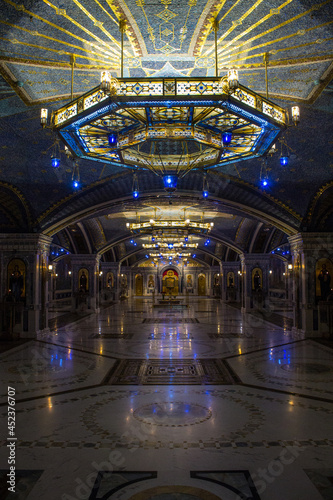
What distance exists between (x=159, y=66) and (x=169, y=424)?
534cm

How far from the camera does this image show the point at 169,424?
5.17m

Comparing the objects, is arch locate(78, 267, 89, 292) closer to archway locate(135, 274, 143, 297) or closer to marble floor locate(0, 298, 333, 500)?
marble floor locate(0, 298, 333, 500)

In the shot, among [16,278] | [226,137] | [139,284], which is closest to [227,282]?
[139,284]

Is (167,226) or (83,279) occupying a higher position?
(167,226)

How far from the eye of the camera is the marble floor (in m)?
3.66

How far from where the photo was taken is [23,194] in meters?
11.9

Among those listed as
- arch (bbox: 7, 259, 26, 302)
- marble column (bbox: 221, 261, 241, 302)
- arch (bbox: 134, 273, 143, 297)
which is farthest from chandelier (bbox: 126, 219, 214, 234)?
arch (bbox: 134, 273, 143, 297)

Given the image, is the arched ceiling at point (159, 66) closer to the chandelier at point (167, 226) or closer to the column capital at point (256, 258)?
the chandelier at point (167, 226)

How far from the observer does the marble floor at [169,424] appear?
366 cm

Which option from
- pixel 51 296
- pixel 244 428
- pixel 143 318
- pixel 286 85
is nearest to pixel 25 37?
pixel 286 85

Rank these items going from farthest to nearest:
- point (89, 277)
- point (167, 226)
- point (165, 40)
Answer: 1. point (89, 277)
2. point (167, 226)
3. point (165, 40)

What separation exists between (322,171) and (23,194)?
8795 millimetres

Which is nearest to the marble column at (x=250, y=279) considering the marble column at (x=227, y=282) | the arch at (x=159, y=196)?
the marble column at (x=227, y=282)

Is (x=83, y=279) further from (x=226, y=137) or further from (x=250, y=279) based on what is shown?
(x=226, y=137)
